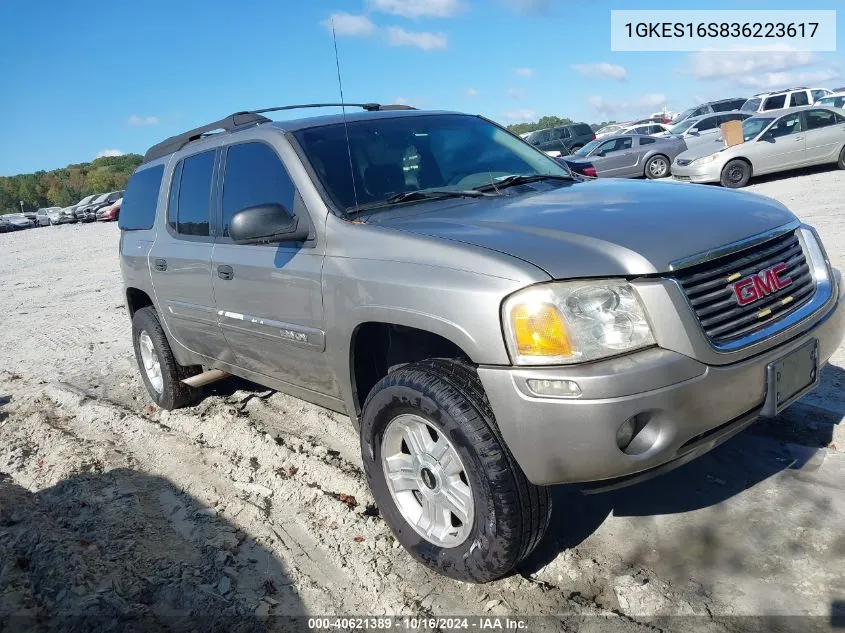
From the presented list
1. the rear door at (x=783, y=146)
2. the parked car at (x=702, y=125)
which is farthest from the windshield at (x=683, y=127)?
the rear door at (x=783, y=146)

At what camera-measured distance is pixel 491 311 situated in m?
2.50

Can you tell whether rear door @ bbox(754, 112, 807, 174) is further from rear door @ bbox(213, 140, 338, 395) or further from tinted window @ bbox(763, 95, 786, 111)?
rear door @ bbox(213, 140, 338, 395)

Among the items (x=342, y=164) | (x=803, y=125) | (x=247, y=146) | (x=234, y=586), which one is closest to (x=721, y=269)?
(x=342, y=164)

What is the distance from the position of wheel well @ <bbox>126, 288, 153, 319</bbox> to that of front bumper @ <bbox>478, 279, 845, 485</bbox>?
397 centimetres

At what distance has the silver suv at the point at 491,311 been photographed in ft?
8.00

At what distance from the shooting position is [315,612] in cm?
284

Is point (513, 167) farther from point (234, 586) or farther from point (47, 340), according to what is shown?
point (47, 340)

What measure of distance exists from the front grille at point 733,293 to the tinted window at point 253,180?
1858 mm

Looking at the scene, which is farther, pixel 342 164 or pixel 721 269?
pixel 342 164

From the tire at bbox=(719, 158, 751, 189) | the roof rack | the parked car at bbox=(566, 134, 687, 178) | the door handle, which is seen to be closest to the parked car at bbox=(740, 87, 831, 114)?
the parked car at bbox=(566, 134, 687, 178)

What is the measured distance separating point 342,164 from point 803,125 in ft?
49.0

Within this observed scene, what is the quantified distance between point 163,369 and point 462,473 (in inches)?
125

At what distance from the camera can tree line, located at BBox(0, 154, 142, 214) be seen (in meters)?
79.7

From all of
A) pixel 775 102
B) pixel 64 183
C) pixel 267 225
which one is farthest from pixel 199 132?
pixel 64 183
